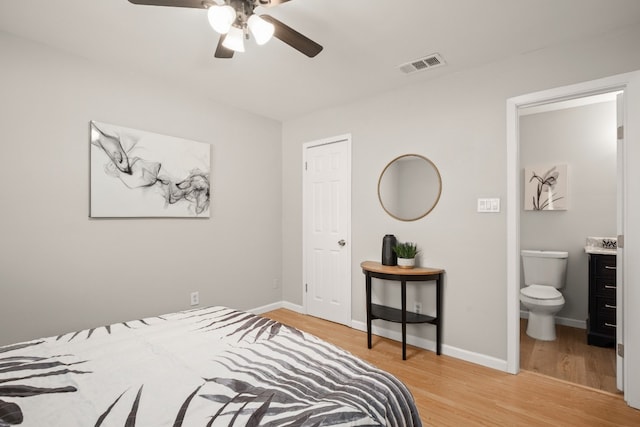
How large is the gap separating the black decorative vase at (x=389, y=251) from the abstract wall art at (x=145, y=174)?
6.29ft

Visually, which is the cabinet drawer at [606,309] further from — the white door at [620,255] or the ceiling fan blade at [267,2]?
the ceiling fan blade at [267,2]

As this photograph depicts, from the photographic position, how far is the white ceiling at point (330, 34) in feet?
6.50

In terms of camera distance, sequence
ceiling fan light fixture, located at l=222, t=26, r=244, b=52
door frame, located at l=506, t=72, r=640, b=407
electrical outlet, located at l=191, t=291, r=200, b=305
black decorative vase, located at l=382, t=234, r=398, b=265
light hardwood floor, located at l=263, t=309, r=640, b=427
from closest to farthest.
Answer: ceiling fan light fixture, located at l=222, t=26, r=244, b=52 < light hardwood floor, located at l=263, t=309, r=640, b=427 < door frame, located at l=506, t=72, r=640, b=407 < black decorative vase, located at l=382, t=234, r=398, b=265 < electrical outlet, located at l=191, t=291, r=200, b=305

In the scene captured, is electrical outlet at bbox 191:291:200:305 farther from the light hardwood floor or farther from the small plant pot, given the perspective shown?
the small plant pot

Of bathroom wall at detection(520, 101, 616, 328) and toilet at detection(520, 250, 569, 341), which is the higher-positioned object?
bathroom wall at detection(520, 101, 616, 328)

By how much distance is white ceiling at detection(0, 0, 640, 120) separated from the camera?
1980 millimetres

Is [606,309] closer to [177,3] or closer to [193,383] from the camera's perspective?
[193,383]

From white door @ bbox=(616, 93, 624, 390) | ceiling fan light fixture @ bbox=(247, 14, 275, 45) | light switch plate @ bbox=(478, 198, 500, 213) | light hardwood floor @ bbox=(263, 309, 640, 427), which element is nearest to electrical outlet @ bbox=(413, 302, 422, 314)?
light hardwood floor @ bbox=(263, 309, 640, 427)

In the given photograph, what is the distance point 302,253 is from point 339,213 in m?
0.79

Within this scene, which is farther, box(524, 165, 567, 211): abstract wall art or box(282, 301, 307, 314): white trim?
box(282, 301, 307, 314): white trim

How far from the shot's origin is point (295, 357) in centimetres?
145

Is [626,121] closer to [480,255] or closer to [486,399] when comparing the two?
[480,255]

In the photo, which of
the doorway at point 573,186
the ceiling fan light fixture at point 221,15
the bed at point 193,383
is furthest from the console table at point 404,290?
the ceiling fan light fixture at point 221,15

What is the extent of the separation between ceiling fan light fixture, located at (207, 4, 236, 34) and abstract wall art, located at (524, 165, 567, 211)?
3760 millimetres
